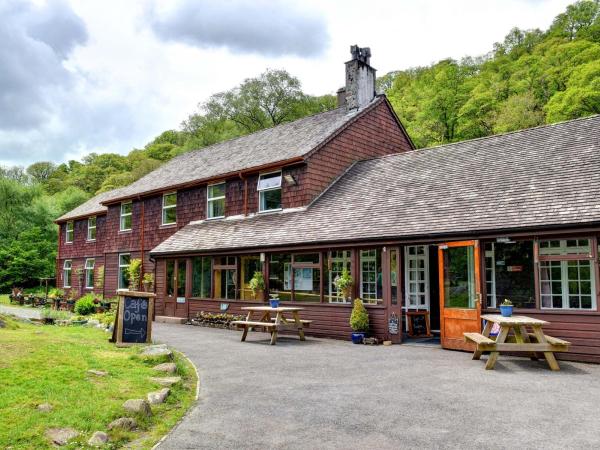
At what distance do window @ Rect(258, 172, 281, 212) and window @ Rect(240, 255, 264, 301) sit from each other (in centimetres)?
237

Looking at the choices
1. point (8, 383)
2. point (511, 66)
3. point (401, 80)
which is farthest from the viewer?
point (401, 80)

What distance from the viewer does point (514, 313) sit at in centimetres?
1062

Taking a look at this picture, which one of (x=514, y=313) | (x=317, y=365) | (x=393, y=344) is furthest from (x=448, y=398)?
(x=393, y=344)

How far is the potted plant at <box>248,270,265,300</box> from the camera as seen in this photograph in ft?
51.2

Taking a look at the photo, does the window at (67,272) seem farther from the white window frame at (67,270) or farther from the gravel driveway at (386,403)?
the gravel driveway at (386,403)

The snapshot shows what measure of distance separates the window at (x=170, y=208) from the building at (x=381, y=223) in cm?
7

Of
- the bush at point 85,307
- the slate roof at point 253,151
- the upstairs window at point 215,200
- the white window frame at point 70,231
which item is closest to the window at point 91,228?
the white window frame at point 70,231

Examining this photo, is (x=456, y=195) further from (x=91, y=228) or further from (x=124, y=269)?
(x=91, y=228)

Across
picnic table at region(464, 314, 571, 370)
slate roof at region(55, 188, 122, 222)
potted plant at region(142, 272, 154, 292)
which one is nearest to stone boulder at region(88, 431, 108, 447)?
picnic table at region(464, 314, 571, 370)

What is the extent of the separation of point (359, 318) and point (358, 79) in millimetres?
10538

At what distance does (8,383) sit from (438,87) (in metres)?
38.4

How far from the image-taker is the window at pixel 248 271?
1606 centimetres

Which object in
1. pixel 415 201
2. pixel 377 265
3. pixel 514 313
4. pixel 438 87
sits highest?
pixel 438 87

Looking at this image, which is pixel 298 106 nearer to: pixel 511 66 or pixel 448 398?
pixel 511 66
